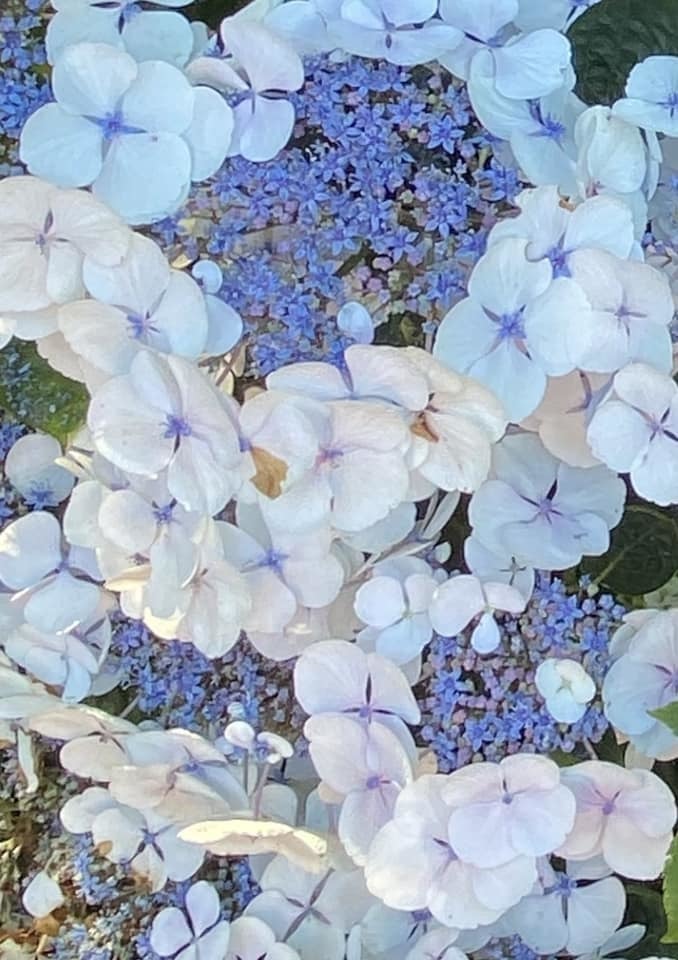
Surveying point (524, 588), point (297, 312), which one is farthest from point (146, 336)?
point (524, 588)

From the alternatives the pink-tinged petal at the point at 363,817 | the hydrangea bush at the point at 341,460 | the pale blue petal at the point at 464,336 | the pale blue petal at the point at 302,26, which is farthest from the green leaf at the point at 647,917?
the pale blue petal at the point at 302,26

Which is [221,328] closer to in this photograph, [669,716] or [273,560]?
[273,560]

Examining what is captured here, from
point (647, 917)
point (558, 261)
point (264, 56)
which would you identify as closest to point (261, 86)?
point (264, 56)

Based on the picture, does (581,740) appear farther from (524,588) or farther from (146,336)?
(146,336)

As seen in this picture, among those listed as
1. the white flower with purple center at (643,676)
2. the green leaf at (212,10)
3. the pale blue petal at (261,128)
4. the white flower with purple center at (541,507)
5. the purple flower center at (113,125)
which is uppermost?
the pale blue petal at (261,128)

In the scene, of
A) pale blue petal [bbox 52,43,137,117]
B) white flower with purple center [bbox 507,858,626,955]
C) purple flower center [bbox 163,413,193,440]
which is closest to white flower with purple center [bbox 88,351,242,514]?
purple flower center [bbox 163,413,193,440]

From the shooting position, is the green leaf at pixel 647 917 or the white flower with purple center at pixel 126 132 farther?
the green leaf at pixel 647 917

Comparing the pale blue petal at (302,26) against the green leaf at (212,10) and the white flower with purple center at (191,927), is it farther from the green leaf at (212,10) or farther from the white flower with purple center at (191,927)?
the white flower with purple center at (191,927)
